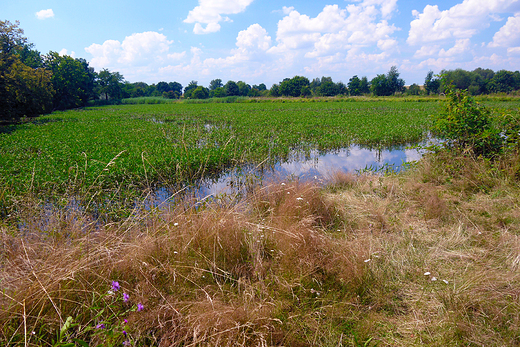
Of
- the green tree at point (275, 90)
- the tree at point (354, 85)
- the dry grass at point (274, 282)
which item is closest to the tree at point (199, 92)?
the green tree at point (275, 90)

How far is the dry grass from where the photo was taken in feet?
7.65

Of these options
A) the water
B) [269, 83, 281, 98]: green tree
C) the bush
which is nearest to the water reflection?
the water

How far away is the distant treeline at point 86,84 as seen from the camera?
21.6 meters

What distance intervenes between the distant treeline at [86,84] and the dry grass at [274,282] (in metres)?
3.97

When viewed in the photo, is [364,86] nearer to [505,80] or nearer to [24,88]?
[505,80]

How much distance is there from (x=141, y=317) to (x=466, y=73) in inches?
3867

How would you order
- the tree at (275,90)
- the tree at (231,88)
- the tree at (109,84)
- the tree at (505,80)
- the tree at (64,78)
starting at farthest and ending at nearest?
the tree at (275,90), the tree at (231,88), the tree at (505,80), the tree at (109,84), the tree at (64,78)

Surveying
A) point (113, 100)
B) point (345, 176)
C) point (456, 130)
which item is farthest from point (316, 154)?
point (113, 100)

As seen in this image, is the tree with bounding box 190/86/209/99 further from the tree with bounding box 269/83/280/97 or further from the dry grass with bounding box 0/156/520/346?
the dry grass with bounding box 0/156/520/346

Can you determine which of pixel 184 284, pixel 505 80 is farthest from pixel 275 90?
pixel 184 284

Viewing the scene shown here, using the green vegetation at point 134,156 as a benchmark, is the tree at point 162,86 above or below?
above

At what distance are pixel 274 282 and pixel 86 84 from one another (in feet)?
240

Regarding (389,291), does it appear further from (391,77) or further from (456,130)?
(391,77)

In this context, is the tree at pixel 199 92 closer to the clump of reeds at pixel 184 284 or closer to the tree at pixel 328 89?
the tree at pixel 328 89
